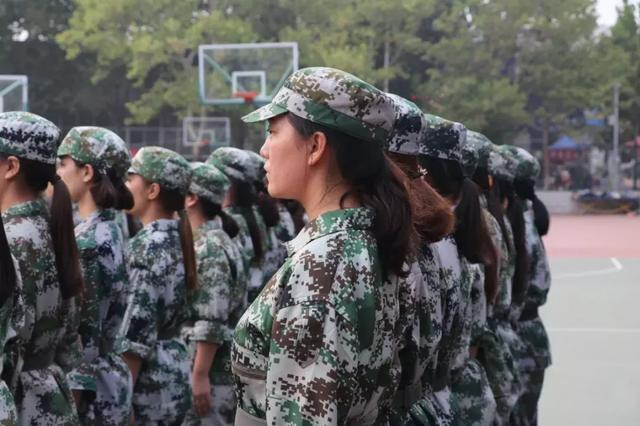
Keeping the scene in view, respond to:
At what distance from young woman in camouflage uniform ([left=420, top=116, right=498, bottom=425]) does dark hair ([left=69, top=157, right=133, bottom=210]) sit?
1.21 m

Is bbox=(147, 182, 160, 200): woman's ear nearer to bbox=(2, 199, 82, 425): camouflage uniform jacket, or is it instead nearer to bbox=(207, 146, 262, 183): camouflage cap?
bbox=(2, 199, 82, 425): camouflage uniform jacket

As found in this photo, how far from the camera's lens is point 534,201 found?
563 centimetres

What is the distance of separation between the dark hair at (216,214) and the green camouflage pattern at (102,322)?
1073mm

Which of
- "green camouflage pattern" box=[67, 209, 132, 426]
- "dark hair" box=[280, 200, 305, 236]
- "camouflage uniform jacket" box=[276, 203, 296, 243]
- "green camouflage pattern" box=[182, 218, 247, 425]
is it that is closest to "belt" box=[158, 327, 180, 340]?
"green camouflage pattern" box=[182, 218, 247, 425]

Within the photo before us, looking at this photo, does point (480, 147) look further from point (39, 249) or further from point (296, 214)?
point (296, 214)

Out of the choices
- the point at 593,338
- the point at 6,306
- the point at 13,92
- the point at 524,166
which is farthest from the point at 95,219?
the point at 13,92

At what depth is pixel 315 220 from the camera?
6.75 ft

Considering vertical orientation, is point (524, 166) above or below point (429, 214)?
below

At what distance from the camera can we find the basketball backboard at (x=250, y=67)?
23516mm

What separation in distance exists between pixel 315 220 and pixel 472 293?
162cm

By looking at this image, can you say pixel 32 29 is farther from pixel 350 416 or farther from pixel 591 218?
pixel 350 416

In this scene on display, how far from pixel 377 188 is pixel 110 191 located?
1.98 m

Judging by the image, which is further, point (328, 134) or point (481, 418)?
point (481, 418)

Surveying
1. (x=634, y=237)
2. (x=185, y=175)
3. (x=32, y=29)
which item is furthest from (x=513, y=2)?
(x=185, y=175)
